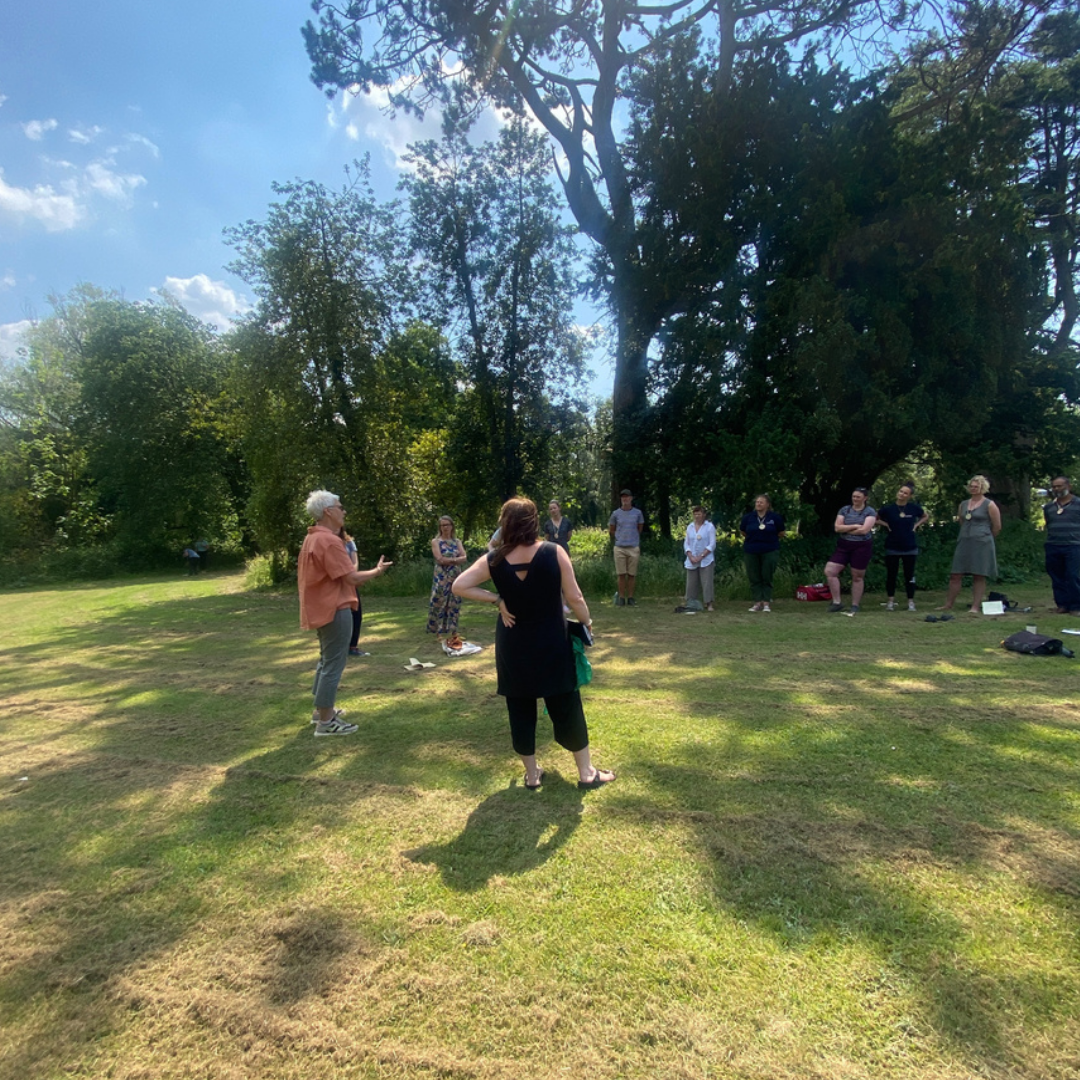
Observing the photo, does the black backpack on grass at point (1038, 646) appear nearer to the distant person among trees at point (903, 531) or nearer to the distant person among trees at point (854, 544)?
the distant person among trees at point (854, 544)

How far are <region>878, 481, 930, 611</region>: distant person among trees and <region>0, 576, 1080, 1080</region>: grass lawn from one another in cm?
430

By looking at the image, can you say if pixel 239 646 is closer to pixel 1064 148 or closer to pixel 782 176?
pixel 782 176

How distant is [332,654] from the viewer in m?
5.02

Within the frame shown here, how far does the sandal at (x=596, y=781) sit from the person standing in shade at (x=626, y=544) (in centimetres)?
763

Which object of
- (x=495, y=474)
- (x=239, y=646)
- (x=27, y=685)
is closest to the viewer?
(x=27, y=685)

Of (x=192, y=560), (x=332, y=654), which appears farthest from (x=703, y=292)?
(x=192, y=560)

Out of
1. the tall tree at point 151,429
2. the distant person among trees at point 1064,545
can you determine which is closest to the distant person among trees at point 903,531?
the distant person among trees at point 1064,545

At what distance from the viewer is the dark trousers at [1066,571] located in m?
8.52

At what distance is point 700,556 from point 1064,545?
16.0 ft

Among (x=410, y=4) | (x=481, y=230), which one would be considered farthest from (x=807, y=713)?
(x=410, y=4)

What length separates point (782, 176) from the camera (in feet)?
43.1

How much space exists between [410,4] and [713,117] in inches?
327

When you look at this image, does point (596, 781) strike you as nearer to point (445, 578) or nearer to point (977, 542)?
point (445, 578)

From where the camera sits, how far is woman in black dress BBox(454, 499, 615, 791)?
11.8ft
